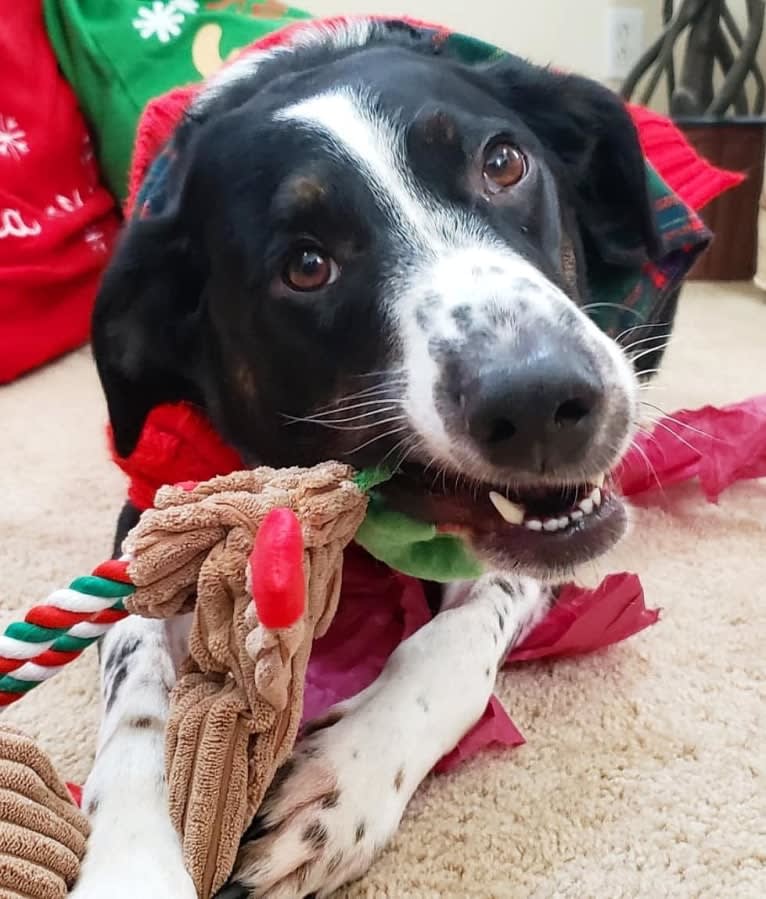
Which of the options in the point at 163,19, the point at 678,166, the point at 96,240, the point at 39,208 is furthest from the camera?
the point at 96,240

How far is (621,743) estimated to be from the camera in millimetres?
1234

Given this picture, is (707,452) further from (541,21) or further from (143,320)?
(541,21)

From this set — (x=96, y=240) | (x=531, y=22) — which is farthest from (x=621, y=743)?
(x=531, y=22)

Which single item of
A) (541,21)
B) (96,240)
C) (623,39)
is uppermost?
(96,240)

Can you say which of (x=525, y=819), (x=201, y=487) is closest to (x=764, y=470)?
(x=525, y=819)

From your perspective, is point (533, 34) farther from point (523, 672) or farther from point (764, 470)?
point (523, 672)

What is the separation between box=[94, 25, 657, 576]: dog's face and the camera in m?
1.02

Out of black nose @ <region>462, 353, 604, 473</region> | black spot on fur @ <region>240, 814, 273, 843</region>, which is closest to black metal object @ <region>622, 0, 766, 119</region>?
black nose @ <region>462, 353, 604, 473</region>

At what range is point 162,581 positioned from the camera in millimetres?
934

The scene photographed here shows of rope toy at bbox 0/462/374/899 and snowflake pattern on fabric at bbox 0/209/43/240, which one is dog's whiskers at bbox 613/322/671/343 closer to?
rope toy at bbox 0/462/374/899

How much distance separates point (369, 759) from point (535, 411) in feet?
1.32

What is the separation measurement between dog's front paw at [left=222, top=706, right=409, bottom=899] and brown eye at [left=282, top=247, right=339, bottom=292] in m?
0.51

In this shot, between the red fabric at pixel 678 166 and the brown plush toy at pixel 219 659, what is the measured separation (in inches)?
53.3

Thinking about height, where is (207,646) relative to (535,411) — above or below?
below
